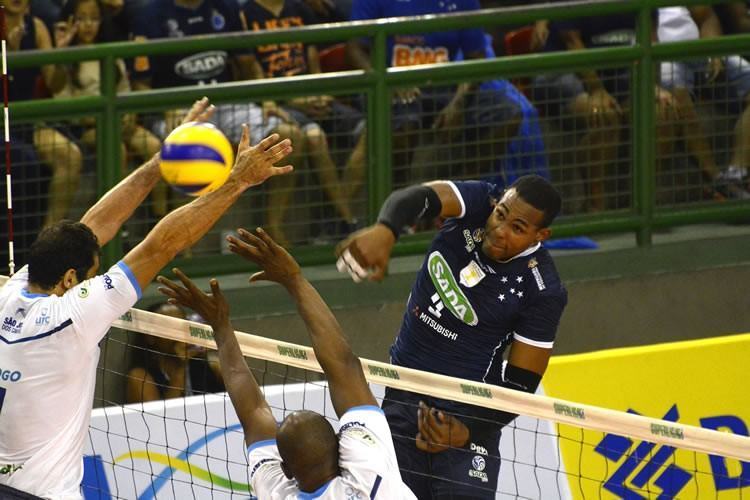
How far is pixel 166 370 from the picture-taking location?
8.45 metres

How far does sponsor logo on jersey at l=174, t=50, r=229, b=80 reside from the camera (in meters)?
9.15

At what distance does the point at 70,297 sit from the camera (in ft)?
17.6

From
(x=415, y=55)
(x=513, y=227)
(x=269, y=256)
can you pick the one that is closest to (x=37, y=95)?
(x=415, y=55)

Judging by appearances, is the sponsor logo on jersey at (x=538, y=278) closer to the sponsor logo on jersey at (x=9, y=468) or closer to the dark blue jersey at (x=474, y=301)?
the dark blue jersey at (x=474, y=301)

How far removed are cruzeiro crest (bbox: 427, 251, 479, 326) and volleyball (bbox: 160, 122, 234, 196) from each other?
106 centimetres

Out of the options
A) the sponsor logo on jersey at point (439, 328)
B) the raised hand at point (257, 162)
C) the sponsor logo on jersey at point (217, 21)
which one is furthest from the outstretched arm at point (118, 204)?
the sponsor logo on jersey at point (217, 21)

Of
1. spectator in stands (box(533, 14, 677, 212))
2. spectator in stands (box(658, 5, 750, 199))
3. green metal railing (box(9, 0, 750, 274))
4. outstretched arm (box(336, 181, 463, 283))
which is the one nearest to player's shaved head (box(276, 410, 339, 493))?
outstretched arm (box(336, 181, 463, 283))

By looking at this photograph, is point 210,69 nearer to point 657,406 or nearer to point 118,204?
point 118,204

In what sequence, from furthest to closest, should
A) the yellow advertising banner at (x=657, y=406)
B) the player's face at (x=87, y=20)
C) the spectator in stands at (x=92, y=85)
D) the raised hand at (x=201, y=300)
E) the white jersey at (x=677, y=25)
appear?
the white jersey at (x=677, y=25) → the player's face at (x=87, y=20) → the spectator in stands at (x=92, y=85) → the yellow advertising banner at (x=657, y=406) → the raised hand at (x=201, y=300)

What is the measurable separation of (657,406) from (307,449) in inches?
166

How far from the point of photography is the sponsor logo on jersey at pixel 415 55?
9.69 metres

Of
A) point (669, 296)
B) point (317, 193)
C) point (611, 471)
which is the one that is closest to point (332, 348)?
point (611, 471)

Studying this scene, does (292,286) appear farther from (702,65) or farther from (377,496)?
(702,65)

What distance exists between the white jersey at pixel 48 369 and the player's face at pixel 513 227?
1857 millimetres
